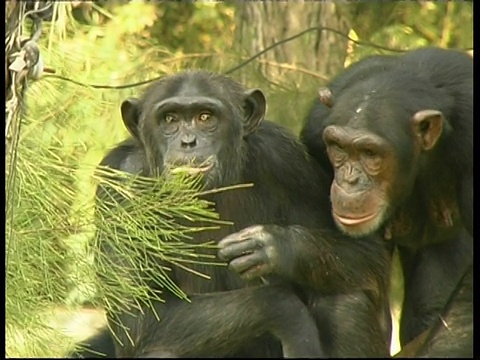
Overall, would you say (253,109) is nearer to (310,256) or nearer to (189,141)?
(189,141)

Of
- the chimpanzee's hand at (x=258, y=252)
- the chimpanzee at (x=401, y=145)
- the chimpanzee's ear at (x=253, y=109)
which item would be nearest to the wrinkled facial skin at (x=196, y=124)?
the chimpanzee's ear at (x=253, y=109)

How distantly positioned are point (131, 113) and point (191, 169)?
0.78 meters

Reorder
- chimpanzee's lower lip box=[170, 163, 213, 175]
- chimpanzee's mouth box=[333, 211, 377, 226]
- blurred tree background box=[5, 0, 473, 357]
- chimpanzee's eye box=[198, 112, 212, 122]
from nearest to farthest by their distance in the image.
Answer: blurred tree background box=[5, 0, 473, 357] < chimpanzee's lower lip box=[170, 163, 213, 175] < chimpanzee's mouth box=[333, 211, 377, 226] < chimpanzee's eye box=[198, 112, 212, 122]

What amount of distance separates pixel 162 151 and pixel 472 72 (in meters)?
1.77

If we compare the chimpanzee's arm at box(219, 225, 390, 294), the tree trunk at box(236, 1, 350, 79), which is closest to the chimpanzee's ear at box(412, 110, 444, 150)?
the chimpanzee's arm at box(219, 225, 390, 294)

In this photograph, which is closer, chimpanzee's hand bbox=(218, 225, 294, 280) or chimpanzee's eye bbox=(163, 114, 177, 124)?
chimpanzee's hand bbox=(218, 225, 294, 280)

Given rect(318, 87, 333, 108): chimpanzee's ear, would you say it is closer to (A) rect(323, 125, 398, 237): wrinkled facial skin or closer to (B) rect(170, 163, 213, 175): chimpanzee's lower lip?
(A) rect(323, 125, 398, 237): wrinkled facial skin

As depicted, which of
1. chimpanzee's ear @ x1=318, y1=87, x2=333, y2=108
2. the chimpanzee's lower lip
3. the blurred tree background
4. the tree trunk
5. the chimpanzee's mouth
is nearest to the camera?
the blurred tree background

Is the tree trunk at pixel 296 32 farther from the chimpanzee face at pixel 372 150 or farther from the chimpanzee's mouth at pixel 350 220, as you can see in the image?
the chimpanzee's mouth at pixel 350 220

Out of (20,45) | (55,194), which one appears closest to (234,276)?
(55,194)

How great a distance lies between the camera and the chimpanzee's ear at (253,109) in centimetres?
677

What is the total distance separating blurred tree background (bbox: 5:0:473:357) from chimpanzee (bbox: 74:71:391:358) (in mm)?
395

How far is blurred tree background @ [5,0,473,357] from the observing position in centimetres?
574

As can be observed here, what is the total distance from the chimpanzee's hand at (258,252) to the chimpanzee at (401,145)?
35 centimetres
